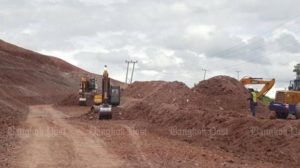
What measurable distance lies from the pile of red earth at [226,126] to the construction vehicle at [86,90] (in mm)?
14966

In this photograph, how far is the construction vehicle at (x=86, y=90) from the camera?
2038 inches

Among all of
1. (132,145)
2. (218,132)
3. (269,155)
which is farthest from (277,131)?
(132,145)

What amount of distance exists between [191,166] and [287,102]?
1572 centimetres

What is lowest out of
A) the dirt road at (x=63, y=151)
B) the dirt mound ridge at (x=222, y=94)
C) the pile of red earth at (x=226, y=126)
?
the dirt road at (x=63, y=151)

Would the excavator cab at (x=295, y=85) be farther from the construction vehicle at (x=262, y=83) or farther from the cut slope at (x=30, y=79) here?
the cut slope at (x=30, y=79)

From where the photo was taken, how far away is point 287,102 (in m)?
27.5

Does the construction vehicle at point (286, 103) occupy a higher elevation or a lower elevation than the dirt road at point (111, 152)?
higher

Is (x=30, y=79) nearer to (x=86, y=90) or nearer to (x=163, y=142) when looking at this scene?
(x=86, y=90)

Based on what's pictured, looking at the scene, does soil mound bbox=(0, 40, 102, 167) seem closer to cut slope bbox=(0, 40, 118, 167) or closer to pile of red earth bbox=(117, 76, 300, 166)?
cut slope bbox=(0, 40, 118, 167)

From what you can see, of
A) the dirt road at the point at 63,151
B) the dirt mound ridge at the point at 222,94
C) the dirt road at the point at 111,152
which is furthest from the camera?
the dirt mound ridge at the point at 222,94

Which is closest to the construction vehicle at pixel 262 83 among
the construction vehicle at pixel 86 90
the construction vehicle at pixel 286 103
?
the construction vehicle at pixel 286 103

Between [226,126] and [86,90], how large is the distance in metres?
33.8

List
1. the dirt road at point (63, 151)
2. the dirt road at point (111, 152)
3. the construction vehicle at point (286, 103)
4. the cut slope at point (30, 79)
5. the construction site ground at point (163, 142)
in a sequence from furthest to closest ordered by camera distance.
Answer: the cut slope at point (30, 79) < the construction vehicle at point (286, 103) < the construction site ground at point (163, 142) < the dirt road at point (111, 152) < the dirt road at point (63, 151)

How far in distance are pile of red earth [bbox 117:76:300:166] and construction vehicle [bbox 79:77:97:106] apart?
1497cm
